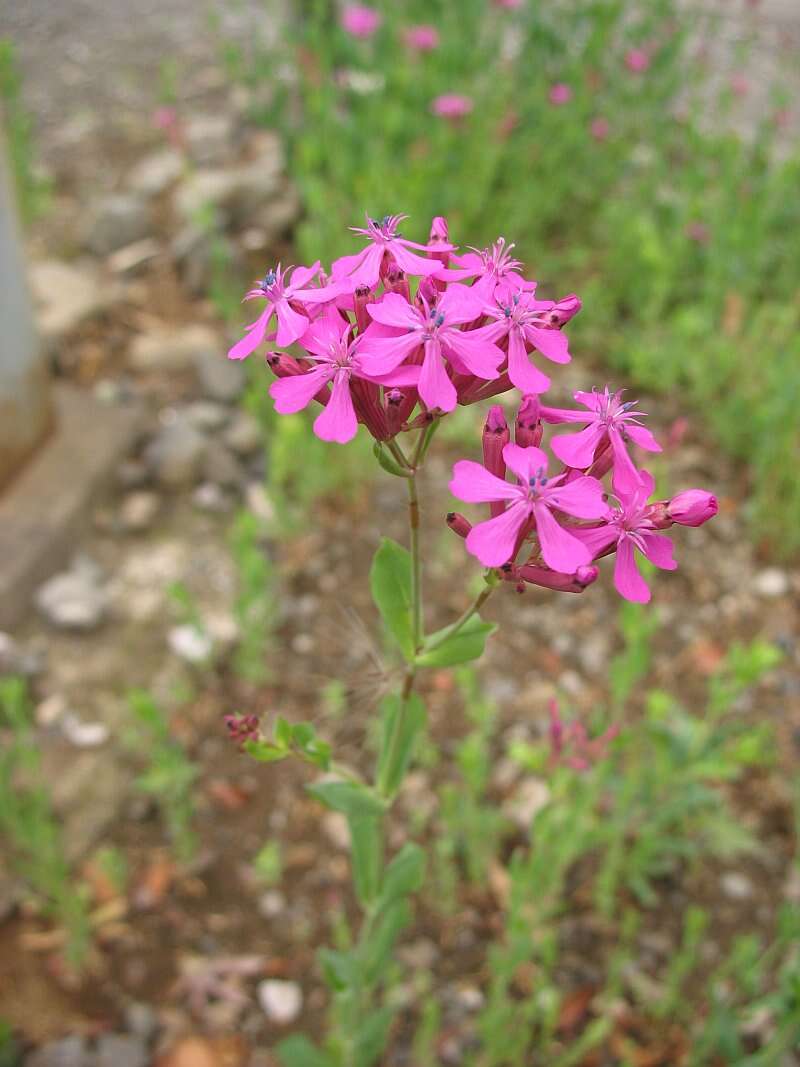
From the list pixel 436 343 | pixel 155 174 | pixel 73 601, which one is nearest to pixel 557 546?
pixel 436 343

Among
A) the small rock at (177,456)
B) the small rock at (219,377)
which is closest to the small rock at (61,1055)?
the small rock at (177,456)

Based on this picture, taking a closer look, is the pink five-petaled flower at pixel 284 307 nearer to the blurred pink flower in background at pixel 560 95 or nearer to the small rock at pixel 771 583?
the small rock at pixel 771 583

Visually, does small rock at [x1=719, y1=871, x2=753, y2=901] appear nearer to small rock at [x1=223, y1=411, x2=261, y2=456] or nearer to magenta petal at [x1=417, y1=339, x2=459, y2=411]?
magenta petal at [x1=417, y1=339, x2=459, y2=411]

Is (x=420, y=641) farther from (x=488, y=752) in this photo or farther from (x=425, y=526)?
(x=425, y=526)

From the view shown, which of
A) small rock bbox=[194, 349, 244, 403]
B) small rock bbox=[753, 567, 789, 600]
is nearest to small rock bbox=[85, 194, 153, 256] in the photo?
small rock bbox=[194, 349, 244, 403]

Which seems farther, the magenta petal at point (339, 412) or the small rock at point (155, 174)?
the small rock at point (155, 174)

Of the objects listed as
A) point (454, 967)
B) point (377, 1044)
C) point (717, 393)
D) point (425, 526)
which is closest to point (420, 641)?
point (377, 1044)

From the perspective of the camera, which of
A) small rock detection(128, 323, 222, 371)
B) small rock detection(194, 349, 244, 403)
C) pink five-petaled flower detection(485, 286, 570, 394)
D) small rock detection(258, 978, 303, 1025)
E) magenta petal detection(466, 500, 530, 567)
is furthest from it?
small rock detection(128, 323, 222, 371)
